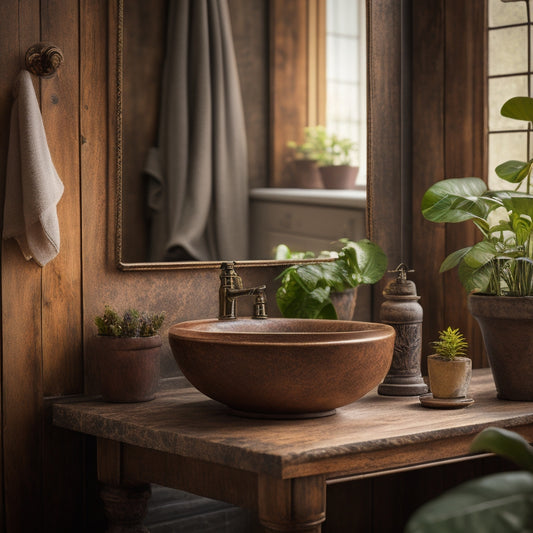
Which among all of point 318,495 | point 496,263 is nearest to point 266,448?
point 318,495

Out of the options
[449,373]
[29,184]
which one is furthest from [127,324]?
[449,373]

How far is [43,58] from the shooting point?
1.90 meters

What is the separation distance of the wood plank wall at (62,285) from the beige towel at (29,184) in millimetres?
45

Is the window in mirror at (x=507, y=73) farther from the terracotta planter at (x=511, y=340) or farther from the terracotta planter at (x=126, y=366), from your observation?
the terracotta planter at (x=126, y=366)

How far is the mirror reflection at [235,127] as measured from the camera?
2086 mm

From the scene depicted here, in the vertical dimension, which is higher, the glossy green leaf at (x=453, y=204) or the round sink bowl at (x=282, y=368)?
the glossy green leaf at (x=453, y=204)

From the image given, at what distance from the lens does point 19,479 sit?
6.42 ft

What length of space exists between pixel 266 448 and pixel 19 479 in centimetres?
69

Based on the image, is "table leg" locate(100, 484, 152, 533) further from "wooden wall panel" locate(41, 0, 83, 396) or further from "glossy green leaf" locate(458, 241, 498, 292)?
"glossy green leaf" locate(458, 241, 498, 292)

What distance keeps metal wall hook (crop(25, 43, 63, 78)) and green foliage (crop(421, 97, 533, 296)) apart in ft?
2.92

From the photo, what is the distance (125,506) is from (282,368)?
497 mm

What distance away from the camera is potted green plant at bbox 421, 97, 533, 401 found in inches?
80.0

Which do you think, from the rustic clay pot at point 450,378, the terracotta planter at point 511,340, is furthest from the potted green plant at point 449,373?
the terracotta planter at point 511,340

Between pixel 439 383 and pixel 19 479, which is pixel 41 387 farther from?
pixel 439 383
